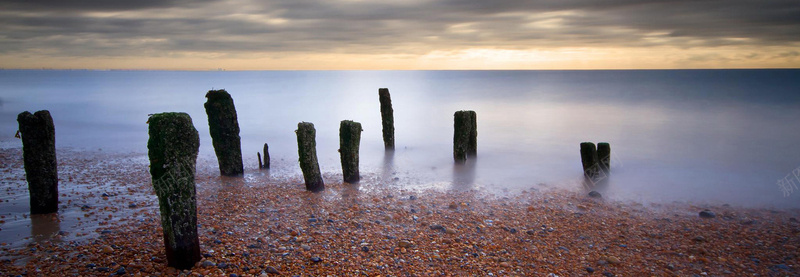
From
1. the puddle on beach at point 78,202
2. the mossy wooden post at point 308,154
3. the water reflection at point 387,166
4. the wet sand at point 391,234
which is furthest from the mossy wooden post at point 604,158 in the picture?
the puddle on beach at point 78,202

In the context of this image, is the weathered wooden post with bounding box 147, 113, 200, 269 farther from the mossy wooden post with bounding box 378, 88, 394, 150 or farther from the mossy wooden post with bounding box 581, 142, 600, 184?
the mossy wooden post with bounding box 378, 88, 394, 150

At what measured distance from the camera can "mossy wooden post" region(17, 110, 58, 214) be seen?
23.5 feet

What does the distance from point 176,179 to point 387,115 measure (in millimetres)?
10020

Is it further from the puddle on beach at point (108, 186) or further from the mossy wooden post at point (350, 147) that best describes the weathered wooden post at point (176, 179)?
the mossy wooden post at point (350, 147)

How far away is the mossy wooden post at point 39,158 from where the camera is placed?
23.5ft

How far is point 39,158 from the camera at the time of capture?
7.25 m

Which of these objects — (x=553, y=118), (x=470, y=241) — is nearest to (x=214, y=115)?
(x=470, y=241)

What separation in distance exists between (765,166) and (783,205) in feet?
17.8

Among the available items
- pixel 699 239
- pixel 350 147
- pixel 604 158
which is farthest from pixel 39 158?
pixel 604 158

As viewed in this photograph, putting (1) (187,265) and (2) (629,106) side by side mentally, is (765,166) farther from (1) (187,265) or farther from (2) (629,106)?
(2) (629,106)

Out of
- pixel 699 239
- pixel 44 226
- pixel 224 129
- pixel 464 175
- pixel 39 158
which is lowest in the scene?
pixel 699 239

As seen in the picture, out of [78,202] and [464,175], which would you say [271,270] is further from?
[464,175]

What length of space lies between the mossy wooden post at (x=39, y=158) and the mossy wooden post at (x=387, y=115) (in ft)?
28.2

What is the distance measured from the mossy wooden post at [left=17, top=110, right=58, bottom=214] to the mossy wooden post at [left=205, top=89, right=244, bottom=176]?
10.1 ft
